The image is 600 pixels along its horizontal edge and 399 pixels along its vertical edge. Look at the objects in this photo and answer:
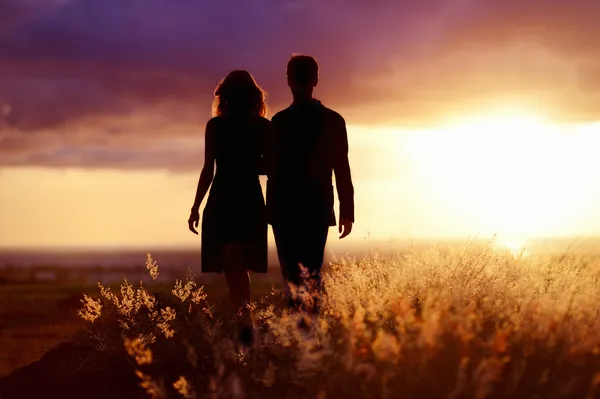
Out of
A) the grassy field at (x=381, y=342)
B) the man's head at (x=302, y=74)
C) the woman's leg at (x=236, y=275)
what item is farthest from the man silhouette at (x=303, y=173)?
the woman's leg at (x=236, y=275)

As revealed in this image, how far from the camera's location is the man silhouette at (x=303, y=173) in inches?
296

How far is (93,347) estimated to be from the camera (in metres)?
8.59

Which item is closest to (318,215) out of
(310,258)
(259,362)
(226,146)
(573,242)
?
(310,258)

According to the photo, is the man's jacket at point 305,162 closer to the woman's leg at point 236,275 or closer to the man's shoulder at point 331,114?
the man's shoulder at point 331,114

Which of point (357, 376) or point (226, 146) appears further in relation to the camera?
point (226, 146)

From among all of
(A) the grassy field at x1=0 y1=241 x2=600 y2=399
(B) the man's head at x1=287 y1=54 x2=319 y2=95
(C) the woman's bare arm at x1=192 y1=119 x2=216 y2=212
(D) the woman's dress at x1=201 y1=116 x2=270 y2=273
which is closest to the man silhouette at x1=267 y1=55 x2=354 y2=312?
(B) the man's head at x1=287 y1=54 x2=319 y2=95

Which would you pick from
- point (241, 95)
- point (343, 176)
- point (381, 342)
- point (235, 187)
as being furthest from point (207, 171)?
point (381, 342)

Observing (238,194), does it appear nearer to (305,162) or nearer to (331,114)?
(305,162)

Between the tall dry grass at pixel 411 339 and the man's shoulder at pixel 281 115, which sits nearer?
the tall dry grass at pixel 411 339

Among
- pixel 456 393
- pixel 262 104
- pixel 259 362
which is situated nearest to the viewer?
pixel 456 393

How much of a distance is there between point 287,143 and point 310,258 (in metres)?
1.05

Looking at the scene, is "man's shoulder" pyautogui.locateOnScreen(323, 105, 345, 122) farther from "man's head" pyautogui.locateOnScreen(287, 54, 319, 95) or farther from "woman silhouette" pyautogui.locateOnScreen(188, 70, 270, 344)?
"woman silhouette" pyautogui.locateOnScreen(188, 70, 270, 344)

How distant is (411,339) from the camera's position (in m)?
5.89

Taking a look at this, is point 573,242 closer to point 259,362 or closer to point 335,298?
point 335,298
